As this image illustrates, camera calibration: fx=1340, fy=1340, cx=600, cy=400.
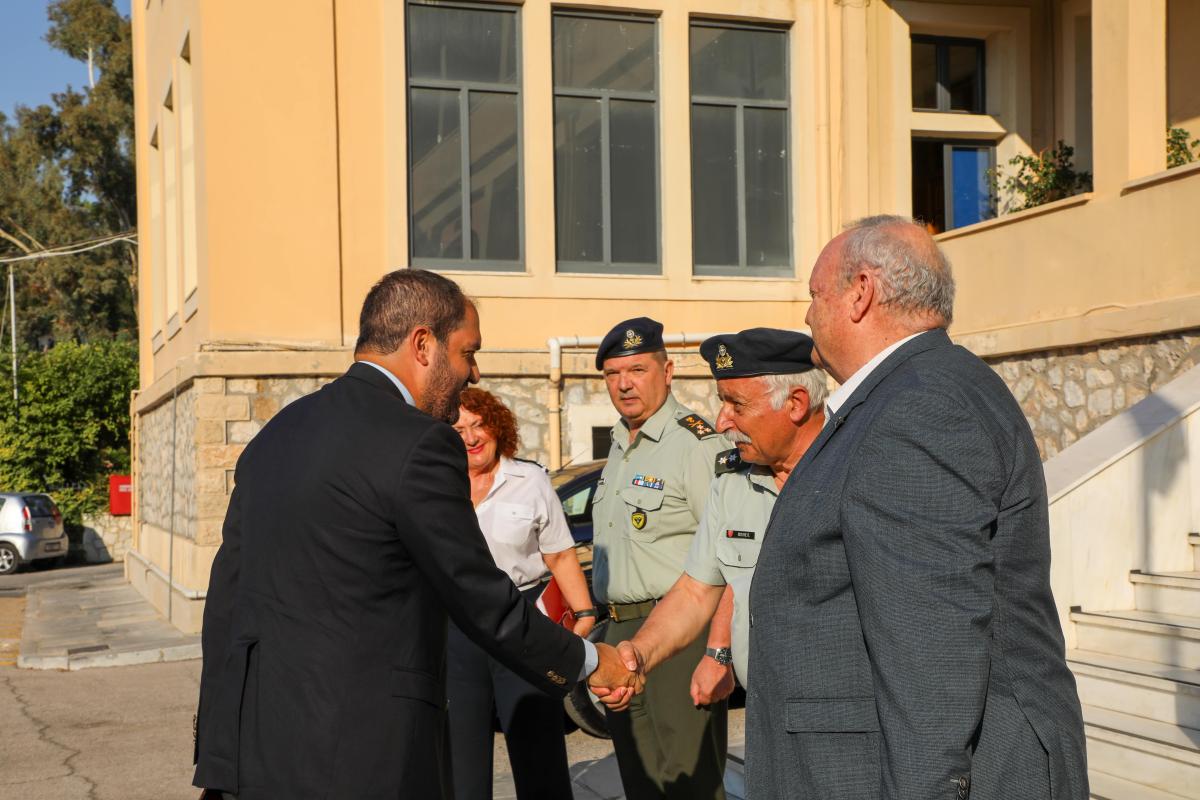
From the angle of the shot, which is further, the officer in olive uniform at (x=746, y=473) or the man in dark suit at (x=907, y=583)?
the officer in olive uniform at (x=746, y=473)

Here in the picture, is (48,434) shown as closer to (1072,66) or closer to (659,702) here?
(1072,66)

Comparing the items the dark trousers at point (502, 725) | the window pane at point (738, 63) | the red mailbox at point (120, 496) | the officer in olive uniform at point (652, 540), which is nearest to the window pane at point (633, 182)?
the window pane at point (738, 63)

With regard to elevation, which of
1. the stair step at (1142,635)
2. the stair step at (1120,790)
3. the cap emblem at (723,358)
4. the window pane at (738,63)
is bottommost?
the stair step at (1120,790)

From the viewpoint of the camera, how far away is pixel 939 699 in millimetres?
2195

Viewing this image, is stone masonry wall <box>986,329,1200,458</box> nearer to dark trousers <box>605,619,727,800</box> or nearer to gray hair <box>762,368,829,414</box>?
dark trousers <box>605,619,727,800</box>

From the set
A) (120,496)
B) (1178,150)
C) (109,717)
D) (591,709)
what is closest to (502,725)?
(591,709)

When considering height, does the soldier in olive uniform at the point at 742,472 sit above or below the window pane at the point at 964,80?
below

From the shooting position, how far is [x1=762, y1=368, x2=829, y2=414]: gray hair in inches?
153

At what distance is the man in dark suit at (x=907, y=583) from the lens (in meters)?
2.21

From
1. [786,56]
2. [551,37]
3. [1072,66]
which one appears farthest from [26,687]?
[1072,66]

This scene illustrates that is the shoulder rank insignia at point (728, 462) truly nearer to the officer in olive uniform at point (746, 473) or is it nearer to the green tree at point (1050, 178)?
the officer in olive uniform at point (746, 473)

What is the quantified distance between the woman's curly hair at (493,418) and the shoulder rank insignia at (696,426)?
2.44 feet

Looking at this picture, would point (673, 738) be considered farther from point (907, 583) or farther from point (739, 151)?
point (739, 151)

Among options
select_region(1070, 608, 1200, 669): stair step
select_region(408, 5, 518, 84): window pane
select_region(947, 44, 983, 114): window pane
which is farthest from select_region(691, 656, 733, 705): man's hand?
select_region(947, 44, 983, 114): window pane
